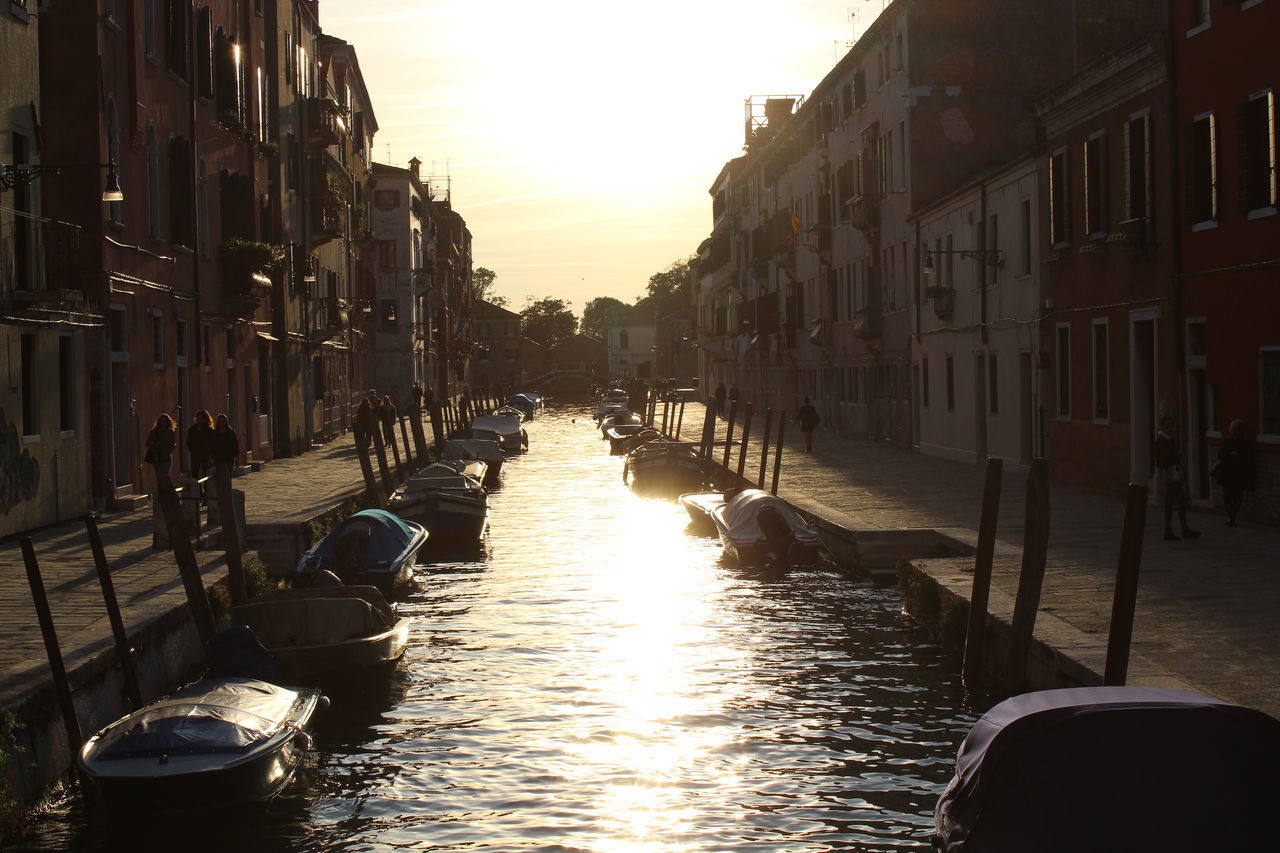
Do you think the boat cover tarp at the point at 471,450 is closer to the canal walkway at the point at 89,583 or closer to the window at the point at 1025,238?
the canal walkway at the point at 89,583

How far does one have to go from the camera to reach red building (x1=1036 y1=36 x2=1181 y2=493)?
22516mm

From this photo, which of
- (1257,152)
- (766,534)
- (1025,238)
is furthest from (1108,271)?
(766,534)

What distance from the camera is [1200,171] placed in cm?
2117

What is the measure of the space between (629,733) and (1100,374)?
49.7 ft

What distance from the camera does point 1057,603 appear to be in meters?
14.2

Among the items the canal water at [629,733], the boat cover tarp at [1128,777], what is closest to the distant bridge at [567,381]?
the canal water at [629,733]

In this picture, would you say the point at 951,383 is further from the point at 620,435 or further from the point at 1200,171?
the point at 620,435

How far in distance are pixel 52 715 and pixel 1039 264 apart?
21.7m

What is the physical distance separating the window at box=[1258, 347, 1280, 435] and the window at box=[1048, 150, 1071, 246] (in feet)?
25.9

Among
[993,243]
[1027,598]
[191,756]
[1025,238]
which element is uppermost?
[993,243]

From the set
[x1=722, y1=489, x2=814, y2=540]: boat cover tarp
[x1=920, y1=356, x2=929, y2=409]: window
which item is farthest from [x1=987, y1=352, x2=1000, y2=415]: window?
[x1=722, y1=489, x2=814, y2=540]: boat cover tarp

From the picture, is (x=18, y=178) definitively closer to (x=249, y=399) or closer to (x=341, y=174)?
(x=249, y=399)

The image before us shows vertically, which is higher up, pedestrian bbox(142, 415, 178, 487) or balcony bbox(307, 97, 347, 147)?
balcony bbox(307, 97, 347, 147)

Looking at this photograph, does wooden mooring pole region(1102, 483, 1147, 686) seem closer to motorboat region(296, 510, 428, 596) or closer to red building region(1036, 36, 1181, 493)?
motorboat region(296, 510, 428, 596)
